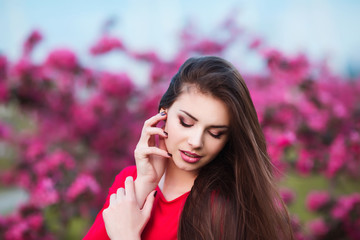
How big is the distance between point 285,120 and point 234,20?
6.93ft

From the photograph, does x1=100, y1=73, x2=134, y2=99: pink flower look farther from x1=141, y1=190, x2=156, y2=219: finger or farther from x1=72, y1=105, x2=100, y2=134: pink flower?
x1=141, y1=190, x2=156, y2=219: finger

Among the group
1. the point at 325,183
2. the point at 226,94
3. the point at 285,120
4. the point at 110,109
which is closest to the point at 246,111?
the point at 226,94

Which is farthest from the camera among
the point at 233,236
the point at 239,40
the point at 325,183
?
the point at 325,183

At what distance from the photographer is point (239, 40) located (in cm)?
443

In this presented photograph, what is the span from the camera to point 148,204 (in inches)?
58.4

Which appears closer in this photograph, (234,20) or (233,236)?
(233,236)

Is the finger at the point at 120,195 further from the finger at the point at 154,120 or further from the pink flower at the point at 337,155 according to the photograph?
the pink flower at the point at 337,155

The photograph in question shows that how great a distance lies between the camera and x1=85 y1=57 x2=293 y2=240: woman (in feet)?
4.59

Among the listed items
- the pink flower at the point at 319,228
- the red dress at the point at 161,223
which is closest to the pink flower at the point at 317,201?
the pink flower at the point at 319,228

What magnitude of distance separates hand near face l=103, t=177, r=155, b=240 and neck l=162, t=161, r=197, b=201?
15 centimetres

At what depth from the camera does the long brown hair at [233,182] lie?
1.40 metres

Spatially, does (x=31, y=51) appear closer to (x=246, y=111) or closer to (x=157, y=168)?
(x=157, y=168)

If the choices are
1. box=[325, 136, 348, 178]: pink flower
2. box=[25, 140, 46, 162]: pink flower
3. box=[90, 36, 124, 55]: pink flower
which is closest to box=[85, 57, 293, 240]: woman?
box=[325, 136, 348, 178]: pink flower

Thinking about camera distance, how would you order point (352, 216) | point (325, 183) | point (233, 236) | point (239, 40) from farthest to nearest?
point (325, 183) → point (239, 40) → point (352, 216) → point (233, 236)
